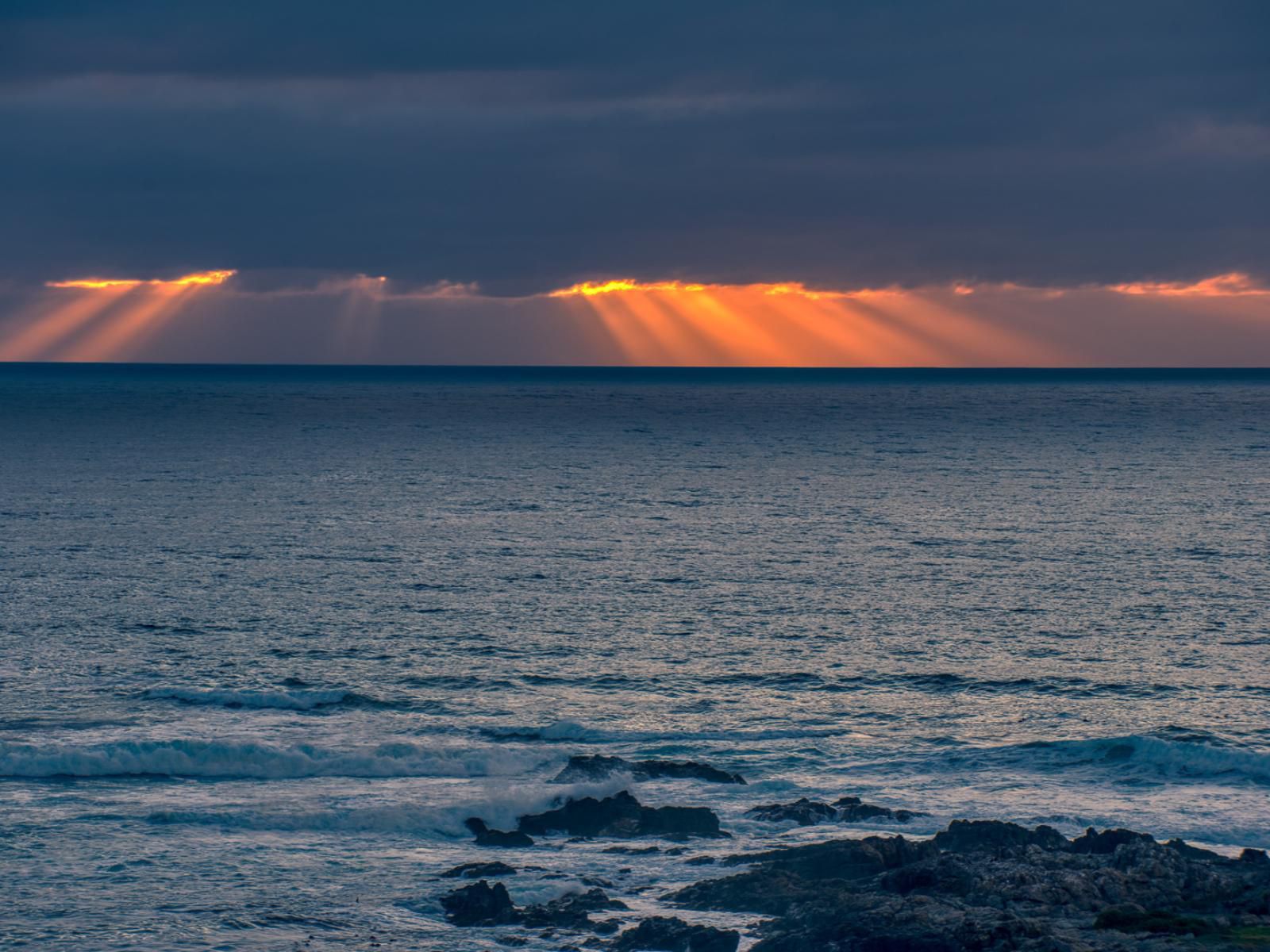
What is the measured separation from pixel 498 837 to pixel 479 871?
7.20 ft

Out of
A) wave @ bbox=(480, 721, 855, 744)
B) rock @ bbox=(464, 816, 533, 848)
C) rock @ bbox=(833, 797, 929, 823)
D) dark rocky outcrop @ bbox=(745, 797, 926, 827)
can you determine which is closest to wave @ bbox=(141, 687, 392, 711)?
wave @ bbox=(480, 721, 855, 744)

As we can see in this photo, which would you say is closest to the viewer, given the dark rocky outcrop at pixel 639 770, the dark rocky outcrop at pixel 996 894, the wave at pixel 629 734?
the dark rocky outcrop at pixel 996 894

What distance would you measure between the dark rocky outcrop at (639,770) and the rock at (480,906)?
273 inches

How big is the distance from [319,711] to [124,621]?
1623 cm

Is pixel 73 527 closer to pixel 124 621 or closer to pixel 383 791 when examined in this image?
pixel 124 621

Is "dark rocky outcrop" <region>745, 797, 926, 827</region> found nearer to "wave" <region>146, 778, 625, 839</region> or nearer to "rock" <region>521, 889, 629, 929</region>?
"wave" <region>146, 778, 625, 839</region>

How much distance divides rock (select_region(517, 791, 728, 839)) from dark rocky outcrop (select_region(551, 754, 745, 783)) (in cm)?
204

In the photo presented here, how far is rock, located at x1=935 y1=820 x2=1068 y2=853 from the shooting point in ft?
91.6

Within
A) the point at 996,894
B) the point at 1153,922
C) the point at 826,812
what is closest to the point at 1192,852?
the point at 1153,922

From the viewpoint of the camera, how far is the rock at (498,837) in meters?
29.3

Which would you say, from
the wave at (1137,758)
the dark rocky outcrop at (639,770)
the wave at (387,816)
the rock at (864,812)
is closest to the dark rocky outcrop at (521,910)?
the wave at (387,816)

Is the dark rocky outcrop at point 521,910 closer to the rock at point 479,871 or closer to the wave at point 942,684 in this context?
the rock at point 479,871

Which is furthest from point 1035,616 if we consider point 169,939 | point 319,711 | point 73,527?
point 73,527

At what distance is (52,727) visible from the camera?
1483 inches
